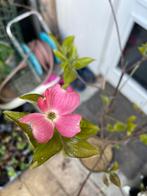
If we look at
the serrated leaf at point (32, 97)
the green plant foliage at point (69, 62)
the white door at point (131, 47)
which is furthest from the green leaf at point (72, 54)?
the white door at point (131, 47)

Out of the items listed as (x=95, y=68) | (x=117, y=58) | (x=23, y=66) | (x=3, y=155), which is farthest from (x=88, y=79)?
(x=3, y=155)

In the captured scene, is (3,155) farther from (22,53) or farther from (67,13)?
(67,13)

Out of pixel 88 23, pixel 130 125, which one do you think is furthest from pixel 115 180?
pixel 88 23

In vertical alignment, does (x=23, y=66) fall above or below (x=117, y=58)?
below

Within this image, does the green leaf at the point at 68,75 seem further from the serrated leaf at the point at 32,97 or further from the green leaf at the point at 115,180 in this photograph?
the green leaf at the point at 115,180

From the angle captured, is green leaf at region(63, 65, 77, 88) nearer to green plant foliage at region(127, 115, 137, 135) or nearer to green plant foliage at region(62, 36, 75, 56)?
green plant foliage at region(62, 36, 75, 56)

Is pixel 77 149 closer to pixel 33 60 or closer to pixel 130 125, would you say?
pixel 130 125
